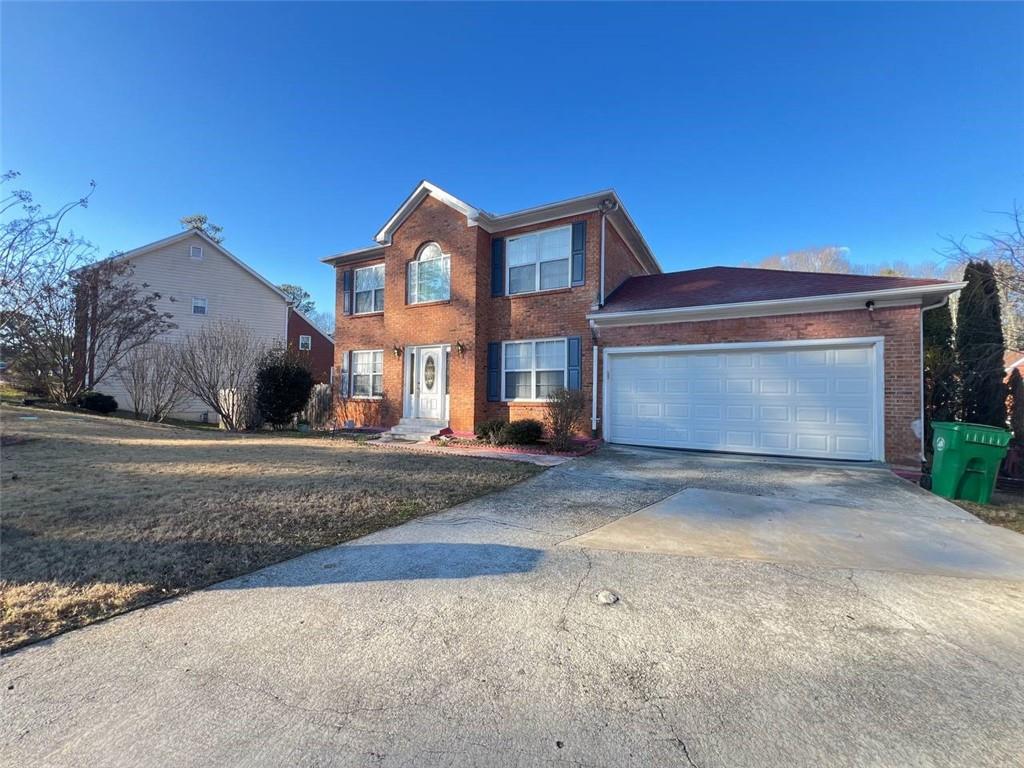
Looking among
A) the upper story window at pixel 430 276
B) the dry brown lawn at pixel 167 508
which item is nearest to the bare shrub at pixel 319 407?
the upper story window at pixel 430 276

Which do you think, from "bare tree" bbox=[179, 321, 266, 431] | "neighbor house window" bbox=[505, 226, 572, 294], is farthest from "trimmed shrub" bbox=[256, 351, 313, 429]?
"neighbor house window" bbox=[505, 226, 572, 294]

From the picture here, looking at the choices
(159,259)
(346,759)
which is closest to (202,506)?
(346,759)

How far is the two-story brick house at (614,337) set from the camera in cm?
879

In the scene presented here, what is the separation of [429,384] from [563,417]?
16.6 ft

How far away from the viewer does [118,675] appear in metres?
2.44

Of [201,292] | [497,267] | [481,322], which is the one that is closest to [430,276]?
[497,267]

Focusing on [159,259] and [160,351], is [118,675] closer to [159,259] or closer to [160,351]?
[160,351]

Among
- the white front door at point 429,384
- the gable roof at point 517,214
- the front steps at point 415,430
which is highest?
the gable roof at point 517,214

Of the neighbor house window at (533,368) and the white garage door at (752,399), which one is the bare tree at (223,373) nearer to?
the neighbor house window at (533,368)

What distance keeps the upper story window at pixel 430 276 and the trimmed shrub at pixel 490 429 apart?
403cm

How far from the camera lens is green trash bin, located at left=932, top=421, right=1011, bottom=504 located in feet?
20.4

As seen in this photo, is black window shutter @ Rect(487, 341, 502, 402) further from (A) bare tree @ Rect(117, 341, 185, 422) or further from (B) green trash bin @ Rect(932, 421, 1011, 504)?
(A) bare tree @ Rect(117, 341, 185, 422)

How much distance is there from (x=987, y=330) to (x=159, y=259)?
29.4 meters

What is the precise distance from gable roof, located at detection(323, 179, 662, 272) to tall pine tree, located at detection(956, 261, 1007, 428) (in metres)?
7.57
